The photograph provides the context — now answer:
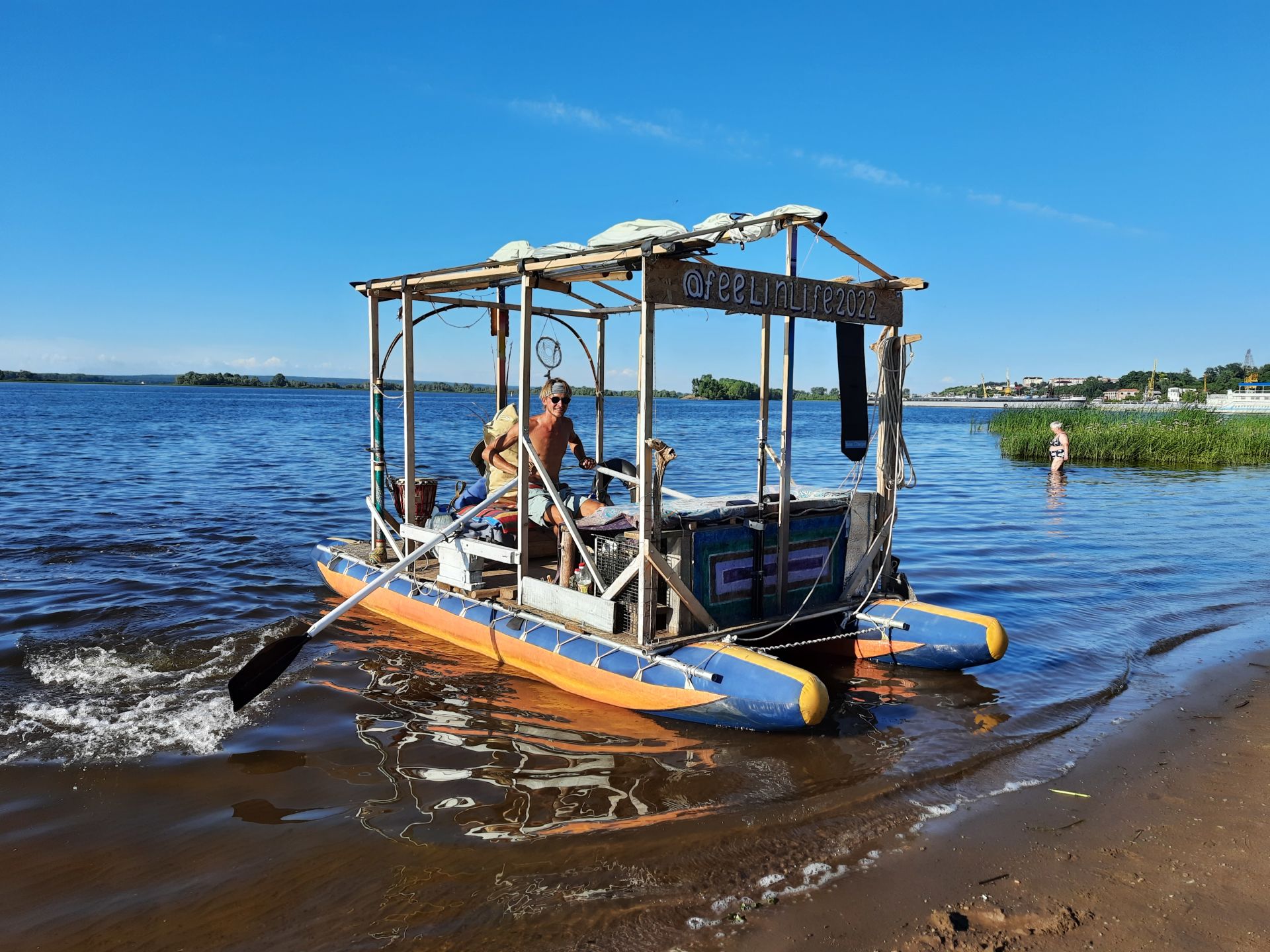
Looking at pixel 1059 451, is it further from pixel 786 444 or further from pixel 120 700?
pixel 120 700

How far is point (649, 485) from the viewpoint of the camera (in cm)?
614

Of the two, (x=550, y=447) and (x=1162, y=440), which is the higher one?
(x=550, y=447)

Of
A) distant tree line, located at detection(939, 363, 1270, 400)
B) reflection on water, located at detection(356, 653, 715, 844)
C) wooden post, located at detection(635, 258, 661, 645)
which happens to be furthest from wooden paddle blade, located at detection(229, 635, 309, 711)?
distant tree line, located at detection(939, 363, 1270, 400)

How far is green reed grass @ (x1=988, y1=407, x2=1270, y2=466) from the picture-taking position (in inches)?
1094

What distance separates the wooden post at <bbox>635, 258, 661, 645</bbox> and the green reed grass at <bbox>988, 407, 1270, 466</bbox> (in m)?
27.2

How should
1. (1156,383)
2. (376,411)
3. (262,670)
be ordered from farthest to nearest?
1. (1156,383)
2. (376,411)
3. (262,670)

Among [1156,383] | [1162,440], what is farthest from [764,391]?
[1156,383]

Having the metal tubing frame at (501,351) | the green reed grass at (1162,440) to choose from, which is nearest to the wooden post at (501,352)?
the metal tubing frame at (501,351)

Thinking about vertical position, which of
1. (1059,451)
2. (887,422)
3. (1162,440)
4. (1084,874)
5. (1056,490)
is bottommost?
(1084,874)

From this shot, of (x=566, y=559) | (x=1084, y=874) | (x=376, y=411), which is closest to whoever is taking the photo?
(x=1084, y=874)

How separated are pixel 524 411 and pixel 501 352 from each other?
9.83 feet

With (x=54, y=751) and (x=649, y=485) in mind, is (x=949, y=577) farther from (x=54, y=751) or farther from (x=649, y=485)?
(x=54, y=751)

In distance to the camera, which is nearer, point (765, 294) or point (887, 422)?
point (765, 294)

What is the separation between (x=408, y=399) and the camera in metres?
9.02
